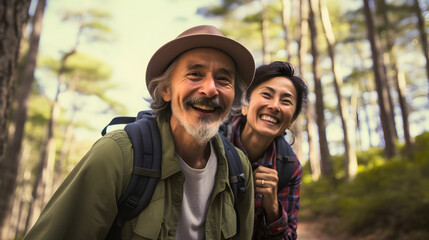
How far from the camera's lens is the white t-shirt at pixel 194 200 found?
1.53 metres

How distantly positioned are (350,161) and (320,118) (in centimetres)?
162

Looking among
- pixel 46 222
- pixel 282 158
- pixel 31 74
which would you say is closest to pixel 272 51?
pixel 31 74

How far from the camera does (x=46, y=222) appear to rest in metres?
1.20

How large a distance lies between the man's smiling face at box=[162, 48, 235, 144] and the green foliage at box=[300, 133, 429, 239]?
4426mm

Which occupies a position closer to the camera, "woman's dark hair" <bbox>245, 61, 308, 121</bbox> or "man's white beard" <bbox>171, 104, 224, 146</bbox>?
"man's white beard" <bbox>171, 104, 224, 146</bbox>

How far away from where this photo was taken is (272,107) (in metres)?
2.25

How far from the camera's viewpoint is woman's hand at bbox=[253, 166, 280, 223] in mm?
1938

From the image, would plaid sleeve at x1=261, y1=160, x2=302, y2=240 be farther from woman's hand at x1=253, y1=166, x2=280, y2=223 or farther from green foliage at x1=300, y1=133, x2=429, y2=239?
green foliage at x1=300, y1=133, x2=429, y2=239

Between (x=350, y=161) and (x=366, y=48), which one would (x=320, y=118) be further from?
(x=366, y=48)

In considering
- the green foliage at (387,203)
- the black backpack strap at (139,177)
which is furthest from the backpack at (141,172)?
the green foliage at (387,203)

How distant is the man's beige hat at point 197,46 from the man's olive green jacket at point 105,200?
1.73 ft

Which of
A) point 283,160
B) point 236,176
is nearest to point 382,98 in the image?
point 283,160

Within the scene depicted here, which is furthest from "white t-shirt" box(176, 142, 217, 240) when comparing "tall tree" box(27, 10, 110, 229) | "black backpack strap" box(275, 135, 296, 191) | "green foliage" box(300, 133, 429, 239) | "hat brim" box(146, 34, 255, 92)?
"tall tree" box(27, 10, 110, 229)

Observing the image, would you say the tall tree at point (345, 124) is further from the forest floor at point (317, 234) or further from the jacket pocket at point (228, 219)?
the jacket pocket at point (228, 219)
